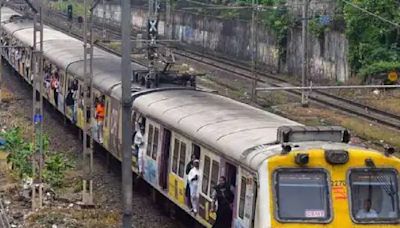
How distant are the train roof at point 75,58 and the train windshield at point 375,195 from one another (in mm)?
9986

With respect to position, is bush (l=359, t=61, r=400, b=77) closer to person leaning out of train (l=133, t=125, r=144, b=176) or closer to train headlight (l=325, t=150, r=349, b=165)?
person leaning out of train (l=133, t=125, r=144, b=176)

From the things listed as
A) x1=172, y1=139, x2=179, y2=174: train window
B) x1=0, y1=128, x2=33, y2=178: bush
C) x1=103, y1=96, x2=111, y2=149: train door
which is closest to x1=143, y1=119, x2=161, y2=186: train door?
x1=172, y1=139, x2=179, y2=174: train window

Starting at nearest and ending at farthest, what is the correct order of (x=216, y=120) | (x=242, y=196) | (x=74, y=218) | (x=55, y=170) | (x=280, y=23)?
(x=242, y=196), (x=216, y=120), (x=74, y=218), (x=55, y=170), (x=280, y=23)

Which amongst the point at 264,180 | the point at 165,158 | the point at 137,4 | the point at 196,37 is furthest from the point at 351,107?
the point at 137,4

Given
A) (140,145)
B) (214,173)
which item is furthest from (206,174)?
(140,145)

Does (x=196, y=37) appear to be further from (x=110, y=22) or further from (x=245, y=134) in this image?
(x=245, y=134)

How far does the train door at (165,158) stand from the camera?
16.6 m

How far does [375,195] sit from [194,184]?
3763mm

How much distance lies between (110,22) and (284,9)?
3355 centimetres

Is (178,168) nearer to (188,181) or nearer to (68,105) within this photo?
(188,181)

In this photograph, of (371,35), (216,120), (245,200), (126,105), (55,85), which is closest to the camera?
(126,105)

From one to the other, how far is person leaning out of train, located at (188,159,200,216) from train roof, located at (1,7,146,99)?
6396 millimetres

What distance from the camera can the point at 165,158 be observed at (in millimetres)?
16688

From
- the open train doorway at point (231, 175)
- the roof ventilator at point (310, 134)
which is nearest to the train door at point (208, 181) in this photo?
the open train doorway at point (231, 175)
